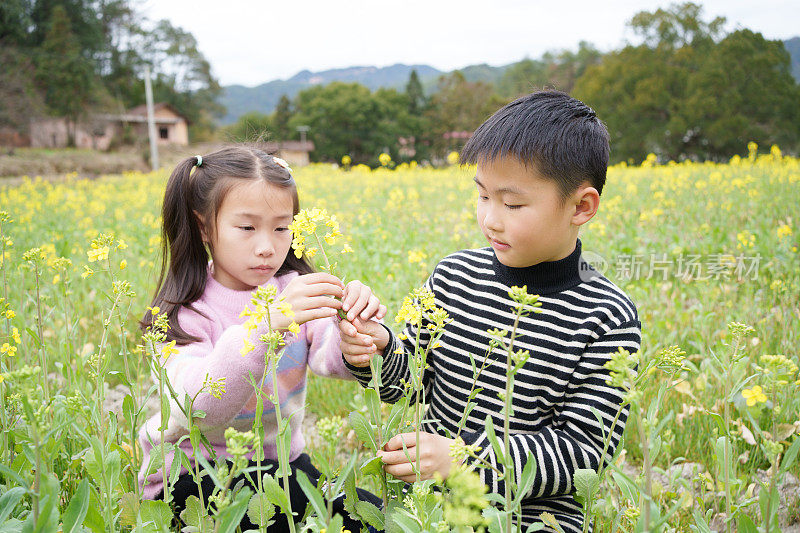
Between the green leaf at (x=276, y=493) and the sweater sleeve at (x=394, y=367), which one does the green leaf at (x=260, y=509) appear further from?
the sweater sleeve at (x=394, y=367)

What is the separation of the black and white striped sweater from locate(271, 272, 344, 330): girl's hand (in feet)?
1.15

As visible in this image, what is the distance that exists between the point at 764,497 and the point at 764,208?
5846mm

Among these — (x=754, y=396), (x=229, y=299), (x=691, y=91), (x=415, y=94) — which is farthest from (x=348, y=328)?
(x=415, y=94)

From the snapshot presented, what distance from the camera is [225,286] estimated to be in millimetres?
1994

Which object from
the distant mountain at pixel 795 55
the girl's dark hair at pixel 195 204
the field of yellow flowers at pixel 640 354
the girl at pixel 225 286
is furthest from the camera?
the distant mountain at pixel 795 55

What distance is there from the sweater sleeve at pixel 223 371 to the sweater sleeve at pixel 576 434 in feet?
1.96

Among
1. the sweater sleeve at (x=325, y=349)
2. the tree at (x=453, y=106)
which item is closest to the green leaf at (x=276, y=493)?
the sweater sleeve at (x=325, y=349)

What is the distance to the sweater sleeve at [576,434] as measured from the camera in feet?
4.52

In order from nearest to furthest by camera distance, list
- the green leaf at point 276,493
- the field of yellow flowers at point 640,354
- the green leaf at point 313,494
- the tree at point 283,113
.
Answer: the green leaf at point 313,494 → the green leaf at point 276,493 → the field of yellow flowers at point 640,354 → the tree at point 283,113

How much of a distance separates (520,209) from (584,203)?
0.68 feet

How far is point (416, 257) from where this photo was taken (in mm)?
2846

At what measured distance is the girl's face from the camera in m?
1.81

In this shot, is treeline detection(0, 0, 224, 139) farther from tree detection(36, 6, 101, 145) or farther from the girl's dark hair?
the girl's dark hair

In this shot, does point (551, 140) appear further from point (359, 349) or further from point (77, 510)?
point (77, 510)
